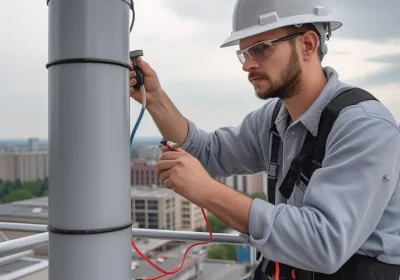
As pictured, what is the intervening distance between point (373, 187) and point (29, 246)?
1.11m

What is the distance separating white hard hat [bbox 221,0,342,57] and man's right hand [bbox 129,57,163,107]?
243mm

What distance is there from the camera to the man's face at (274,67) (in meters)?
1.14

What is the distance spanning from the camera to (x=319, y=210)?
939 millimetres

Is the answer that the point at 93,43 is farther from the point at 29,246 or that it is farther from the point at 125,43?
the point at 29,246

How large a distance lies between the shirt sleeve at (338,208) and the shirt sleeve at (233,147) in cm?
57

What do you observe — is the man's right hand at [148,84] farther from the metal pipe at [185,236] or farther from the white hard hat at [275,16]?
the metal pipe at [185,236]

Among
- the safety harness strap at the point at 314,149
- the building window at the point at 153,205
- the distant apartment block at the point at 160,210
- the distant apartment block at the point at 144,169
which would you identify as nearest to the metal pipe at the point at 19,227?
the distant apartment block at the point at 144,169

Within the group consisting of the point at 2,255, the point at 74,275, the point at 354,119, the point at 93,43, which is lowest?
the point at 2,255

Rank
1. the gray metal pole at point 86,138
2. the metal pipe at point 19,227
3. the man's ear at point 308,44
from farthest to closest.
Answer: the metal pipe at point 19,227 → the man's ear at point 308,44 → the gray metal pole at point 86,138

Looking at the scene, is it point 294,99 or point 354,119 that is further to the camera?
point 294,99

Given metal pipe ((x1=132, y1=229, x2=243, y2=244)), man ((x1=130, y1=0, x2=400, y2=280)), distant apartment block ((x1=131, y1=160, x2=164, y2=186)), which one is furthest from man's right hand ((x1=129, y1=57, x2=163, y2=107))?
metal pipe ((x1=132, y1=229, x2=243, y2=244))

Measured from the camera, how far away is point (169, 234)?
5.26ft

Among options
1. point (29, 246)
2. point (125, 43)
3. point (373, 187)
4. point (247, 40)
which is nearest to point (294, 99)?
point (247, 40)

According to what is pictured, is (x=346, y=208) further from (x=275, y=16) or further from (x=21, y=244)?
(x=21, y=244)
